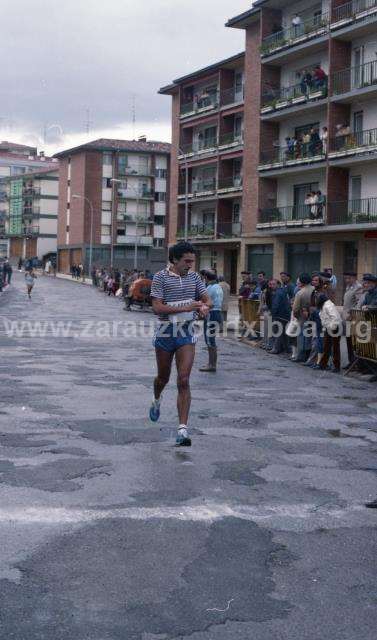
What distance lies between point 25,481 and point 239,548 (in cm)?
205

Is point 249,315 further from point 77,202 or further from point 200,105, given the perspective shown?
point 77,202

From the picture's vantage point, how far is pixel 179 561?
14.5 feet

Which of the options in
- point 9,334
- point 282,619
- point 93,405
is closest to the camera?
point 282,619

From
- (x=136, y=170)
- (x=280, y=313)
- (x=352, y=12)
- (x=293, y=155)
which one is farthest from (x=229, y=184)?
(x=136, y=170)

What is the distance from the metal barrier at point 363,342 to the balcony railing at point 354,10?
2489 cm

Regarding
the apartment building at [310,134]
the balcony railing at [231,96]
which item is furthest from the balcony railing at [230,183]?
the apartment building at [310,134]

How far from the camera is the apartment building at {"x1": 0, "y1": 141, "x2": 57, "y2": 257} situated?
377 feet

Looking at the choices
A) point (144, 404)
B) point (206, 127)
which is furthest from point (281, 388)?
point (206, 127)

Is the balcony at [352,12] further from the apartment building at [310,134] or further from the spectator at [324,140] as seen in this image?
the spectator at [324,140]

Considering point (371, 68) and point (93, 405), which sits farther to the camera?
point (371, 68)

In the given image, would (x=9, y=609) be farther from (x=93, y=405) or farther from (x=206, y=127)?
(x=206, y=127)

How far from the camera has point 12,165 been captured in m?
124

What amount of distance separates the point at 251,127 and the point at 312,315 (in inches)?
1208

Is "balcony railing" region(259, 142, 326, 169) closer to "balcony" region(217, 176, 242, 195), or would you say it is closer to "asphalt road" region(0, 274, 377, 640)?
"balcony" region(217, 176, 242, 195)
